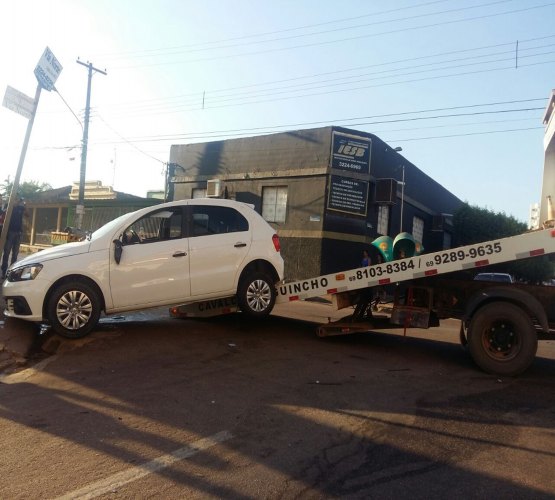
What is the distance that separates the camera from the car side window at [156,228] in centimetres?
714

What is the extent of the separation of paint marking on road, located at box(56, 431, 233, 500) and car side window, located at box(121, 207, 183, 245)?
371 cm

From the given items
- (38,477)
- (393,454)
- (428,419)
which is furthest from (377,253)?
(38,477)

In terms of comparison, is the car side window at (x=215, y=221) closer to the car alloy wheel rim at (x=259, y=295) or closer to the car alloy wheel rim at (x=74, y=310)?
the car alloy wheel rim at (x=259, y=295)

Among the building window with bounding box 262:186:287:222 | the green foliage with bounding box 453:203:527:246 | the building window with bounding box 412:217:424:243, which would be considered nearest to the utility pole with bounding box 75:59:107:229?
the building window with bounding box 262:186:287:222

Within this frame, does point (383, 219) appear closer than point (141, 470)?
No

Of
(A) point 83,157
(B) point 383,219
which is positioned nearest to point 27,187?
(A) point 83,157

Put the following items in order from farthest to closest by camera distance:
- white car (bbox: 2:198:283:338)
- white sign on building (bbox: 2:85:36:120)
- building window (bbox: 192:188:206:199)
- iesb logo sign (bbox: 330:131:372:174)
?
building window (bbox: 192:188:206:199), iesb logo sign (bbox: 330:131:372:174), white sign on building (bbox: 2:85:36:120), white car (bbox: 2:198:283:338)

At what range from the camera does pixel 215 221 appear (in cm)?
766

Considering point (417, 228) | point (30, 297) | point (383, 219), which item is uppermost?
point (417, 228)

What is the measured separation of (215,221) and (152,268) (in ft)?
3.97

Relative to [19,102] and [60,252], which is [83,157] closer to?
[19,102]

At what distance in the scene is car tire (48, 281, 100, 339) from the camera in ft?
21.6

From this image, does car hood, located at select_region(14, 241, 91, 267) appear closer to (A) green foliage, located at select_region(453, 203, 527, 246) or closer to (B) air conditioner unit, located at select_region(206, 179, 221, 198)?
(B) air conditioner unit, located at select_region(206, 179, 221, 198)

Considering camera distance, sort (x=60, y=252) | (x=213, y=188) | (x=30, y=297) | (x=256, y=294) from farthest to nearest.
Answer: (x=213, y=188) < (x=256, y=294) < (x=60, y=252) < (x=30, y=297)
